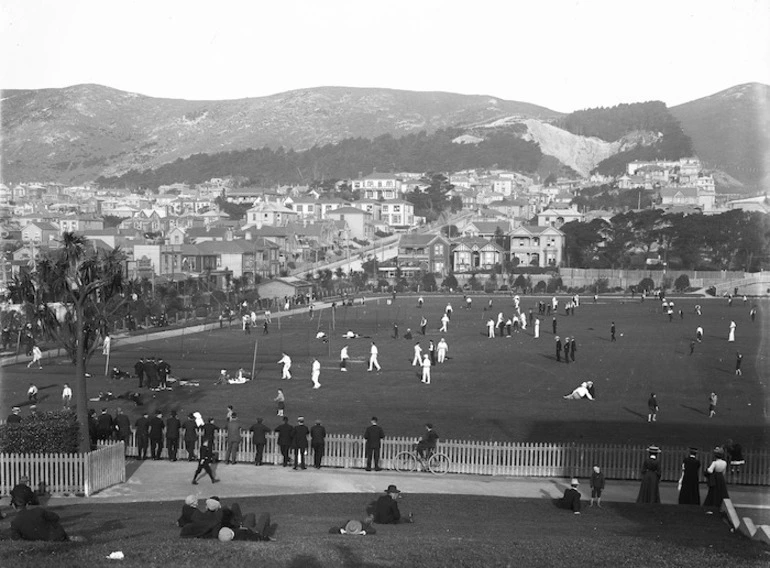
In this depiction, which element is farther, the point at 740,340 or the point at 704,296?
the point at 704,296

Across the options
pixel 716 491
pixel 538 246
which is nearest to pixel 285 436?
pixel 716 491

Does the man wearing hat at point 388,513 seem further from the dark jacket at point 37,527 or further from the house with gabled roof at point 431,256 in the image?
the house with gabled roof at point 431,256

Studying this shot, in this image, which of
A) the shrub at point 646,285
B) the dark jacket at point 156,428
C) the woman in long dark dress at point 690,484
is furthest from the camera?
the shrub at point 646,285

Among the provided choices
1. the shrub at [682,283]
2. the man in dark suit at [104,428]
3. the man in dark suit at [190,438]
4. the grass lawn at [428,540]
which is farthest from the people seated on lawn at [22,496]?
the shrub at [682,283]

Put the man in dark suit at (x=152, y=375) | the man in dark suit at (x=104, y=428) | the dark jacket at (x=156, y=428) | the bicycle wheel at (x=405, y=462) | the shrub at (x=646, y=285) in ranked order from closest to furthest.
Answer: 1. the bicycle wheel at (x=405, y=462)
2. the man in dark suit at (x=104, y=428)
3. the dark jacket at (x=156, y=428)
4. the man in dark suit at (x=152, y=375)
5. the shrub at (x=646, y=285)

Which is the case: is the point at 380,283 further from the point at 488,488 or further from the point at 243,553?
the point at 243,553

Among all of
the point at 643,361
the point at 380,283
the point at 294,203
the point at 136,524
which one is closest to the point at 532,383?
the point at 643,361

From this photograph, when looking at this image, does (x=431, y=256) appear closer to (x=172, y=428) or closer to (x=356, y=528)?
(x=172, y=428)
